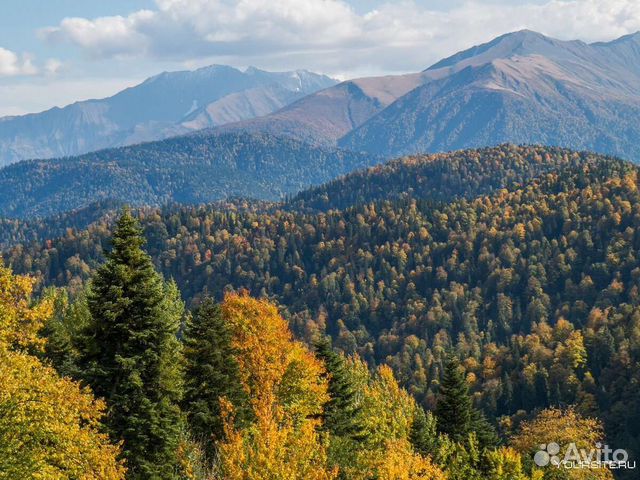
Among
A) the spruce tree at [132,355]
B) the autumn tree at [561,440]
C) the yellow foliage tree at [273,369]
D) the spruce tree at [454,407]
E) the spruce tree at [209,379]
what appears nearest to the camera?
the spruce tree at [132,355]

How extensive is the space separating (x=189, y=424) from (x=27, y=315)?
22.5 m

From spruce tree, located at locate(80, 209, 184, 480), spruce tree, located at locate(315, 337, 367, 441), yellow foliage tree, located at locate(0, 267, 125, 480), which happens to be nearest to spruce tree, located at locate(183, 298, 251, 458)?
spruce tree, located at locate(80, 209, 184, 480)

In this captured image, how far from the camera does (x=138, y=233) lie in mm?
43750

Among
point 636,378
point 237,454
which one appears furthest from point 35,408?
point 636,378

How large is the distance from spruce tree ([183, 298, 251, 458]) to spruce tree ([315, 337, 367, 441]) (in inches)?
411

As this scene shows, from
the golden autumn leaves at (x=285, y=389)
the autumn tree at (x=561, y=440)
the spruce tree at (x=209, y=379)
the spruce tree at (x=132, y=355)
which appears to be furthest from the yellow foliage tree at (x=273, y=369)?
the autumn tree at (x=561, y=440)

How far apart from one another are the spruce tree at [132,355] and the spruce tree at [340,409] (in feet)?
76.2

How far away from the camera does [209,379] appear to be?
54875mm

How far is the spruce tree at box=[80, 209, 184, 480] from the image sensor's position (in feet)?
137

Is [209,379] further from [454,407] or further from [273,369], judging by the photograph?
[454,407]

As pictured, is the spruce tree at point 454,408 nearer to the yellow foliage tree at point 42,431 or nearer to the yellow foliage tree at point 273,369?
the yellow foliage tree at point 273,369

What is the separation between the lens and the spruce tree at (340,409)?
64625 mm

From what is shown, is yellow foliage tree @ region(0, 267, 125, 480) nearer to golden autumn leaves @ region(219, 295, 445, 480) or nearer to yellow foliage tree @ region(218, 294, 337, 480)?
golden autumn leaves @ region(219, 295, 445, 480)

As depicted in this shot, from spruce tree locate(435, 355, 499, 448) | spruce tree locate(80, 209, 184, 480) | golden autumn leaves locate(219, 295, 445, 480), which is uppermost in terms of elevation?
spruce tree locate(80, 209, 184, 480)
